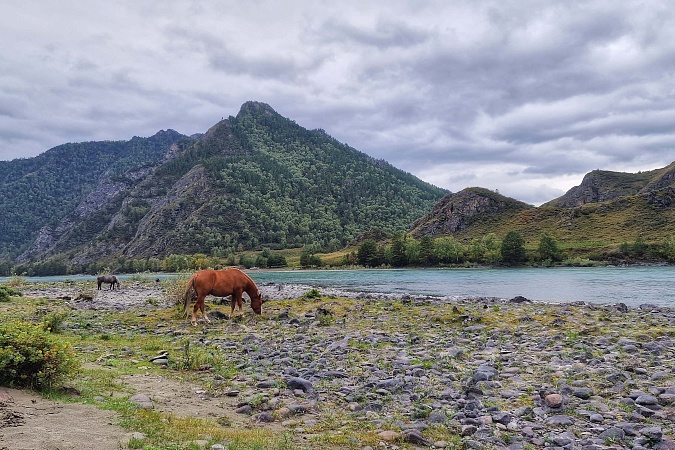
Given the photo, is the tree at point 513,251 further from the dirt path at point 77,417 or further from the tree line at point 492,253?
the dirt path at point 77,417

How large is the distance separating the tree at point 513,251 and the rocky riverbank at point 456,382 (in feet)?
352

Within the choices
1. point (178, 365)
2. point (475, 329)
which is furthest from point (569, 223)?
point (178, 365)

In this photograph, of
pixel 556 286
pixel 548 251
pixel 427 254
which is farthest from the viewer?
pixel 427 254

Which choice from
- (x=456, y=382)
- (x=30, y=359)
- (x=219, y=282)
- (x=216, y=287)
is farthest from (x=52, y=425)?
(x=219, y=282)

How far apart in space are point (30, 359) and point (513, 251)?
12644 cm

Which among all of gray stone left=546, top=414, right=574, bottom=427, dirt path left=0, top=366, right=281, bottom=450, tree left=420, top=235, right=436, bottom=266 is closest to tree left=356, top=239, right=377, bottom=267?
tree left=420, top=235, right=436, bottom=266

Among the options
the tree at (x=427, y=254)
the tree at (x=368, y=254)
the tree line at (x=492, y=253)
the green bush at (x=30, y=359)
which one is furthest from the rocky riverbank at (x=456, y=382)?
the tree at (x=368, y=254)

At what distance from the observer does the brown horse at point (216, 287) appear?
71.6ft

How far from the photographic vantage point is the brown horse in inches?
859

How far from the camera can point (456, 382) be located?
1065 cm

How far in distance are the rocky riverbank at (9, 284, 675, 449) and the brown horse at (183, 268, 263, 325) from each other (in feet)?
7.75

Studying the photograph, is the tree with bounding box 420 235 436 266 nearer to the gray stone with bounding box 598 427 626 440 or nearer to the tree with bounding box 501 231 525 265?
the tree with bounding box 501 231 525 265

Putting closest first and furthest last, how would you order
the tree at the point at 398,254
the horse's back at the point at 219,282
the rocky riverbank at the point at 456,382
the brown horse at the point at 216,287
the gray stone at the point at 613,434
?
the gray stone at the point at 613,434 < the rocky riverbank at the point at 456,382 < the brown horse at the point at 216,287 < the horse's back at the point at 219,282 < the tree at the point at 398,254

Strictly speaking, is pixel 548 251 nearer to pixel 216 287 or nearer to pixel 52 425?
pixel 216 287
